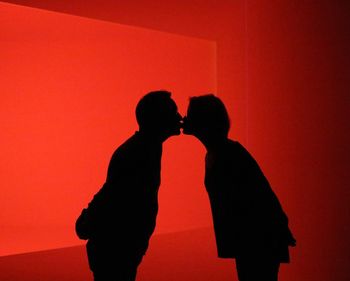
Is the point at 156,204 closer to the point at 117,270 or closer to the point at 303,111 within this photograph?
the point at 117,270

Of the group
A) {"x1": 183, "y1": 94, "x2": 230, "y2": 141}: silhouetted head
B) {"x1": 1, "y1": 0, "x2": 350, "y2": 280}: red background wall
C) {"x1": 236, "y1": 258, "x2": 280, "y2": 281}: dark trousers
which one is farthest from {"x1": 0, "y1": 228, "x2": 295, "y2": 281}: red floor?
{"x1": 183, "y1": 94, "x2": 230, "y2": 141}: silhouetted head

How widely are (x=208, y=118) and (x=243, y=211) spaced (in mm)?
406

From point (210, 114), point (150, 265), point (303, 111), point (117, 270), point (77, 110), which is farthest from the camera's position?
point (77, 110)

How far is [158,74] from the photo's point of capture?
4.22 meters

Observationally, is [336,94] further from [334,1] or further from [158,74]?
[158,74]

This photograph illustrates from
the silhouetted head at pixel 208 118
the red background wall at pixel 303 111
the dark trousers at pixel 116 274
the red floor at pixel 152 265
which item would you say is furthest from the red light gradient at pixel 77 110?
the dark trousers at pixel 116 274

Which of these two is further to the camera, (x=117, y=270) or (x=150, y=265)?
(x=150, y=265)

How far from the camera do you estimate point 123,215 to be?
1.54m

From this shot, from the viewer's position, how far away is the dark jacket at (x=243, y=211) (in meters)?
1.58

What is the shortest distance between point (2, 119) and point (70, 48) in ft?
3.57

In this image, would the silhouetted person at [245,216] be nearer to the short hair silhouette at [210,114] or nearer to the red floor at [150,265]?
the short hair silhouette at [210,114]

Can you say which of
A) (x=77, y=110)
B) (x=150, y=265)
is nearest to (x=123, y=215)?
(x=150, y=265)

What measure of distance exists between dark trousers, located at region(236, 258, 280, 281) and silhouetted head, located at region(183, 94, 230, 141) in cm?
52

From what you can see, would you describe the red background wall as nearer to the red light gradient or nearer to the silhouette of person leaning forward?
the silhouette of person leaning forward
